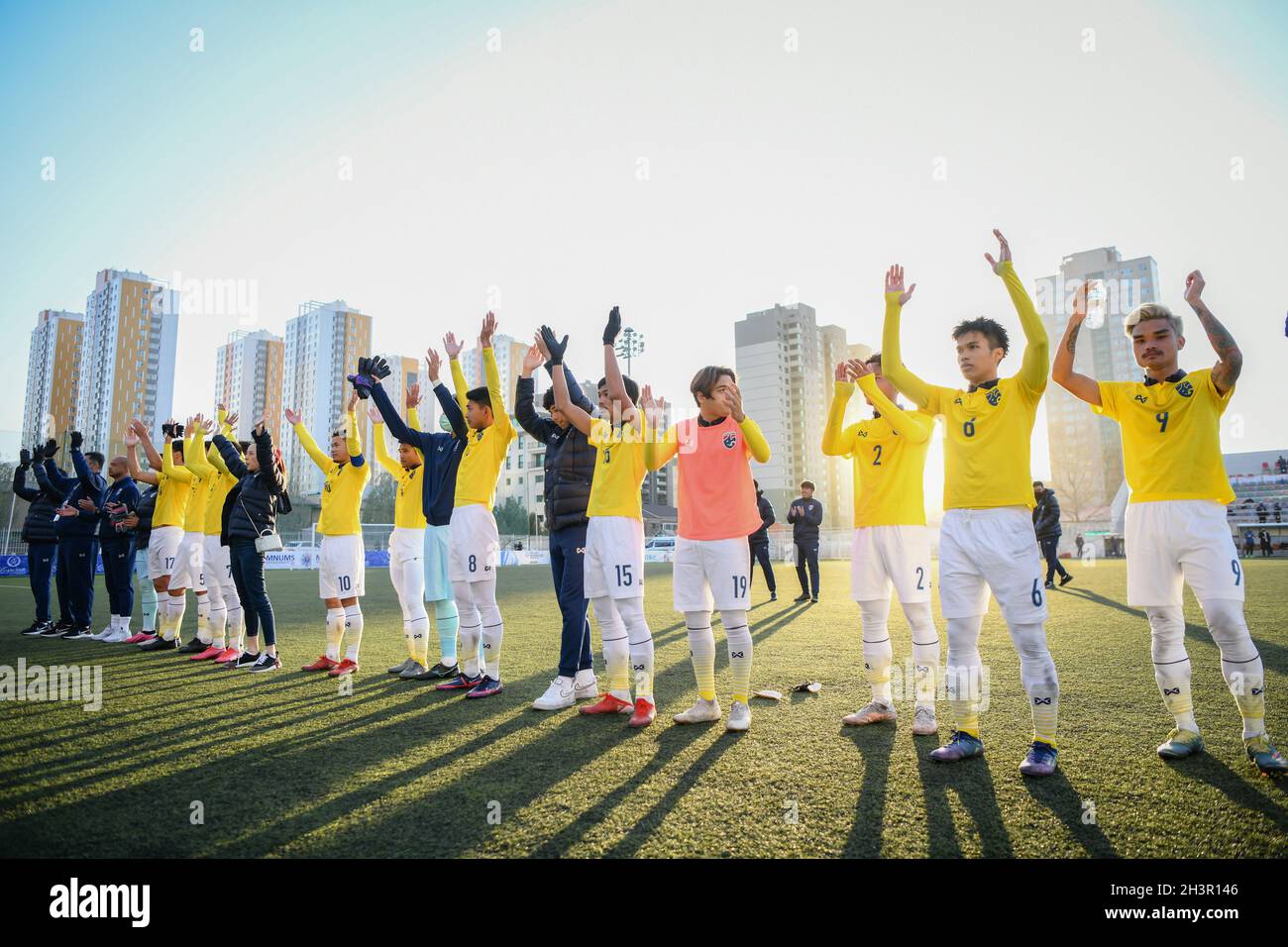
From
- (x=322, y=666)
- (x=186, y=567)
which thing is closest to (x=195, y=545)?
(x=186, y=567)

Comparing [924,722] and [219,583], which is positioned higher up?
[219,583]

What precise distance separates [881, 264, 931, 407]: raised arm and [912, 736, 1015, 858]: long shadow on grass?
85.4 inches

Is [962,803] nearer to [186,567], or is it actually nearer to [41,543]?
[186,567]

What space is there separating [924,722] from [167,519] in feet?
30.9

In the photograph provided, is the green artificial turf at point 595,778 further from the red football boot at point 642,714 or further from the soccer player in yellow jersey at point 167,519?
the soccer player in yellow jersey at point 167,519

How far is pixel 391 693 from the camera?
5.79 m

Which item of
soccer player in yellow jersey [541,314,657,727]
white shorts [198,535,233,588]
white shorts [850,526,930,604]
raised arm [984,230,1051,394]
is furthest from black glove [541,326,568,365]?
white shorts [198,535,233,588]

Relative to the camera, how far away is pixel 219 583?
7742mm

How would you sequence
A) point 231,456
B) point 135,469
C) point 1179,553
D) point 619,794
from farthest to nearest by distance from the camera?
point 135,469
point 231,456
point 1179,553
point 619,794

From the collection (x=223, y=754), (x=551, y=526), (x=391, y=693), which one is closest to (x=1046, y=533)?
(x=551, y=526)

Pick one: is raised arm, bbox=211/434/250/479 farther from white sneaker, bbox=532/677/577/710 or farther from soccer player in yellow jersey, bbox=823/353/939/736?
soccer player in yellow jersey, bbox=823/353/939/736

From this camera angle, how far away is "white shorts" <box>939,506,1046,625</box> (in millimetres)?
3654
